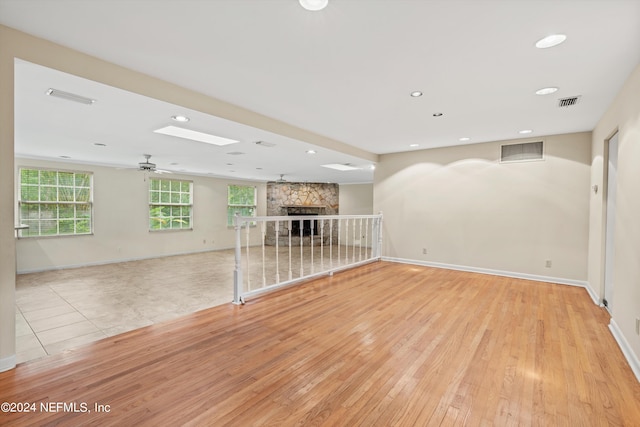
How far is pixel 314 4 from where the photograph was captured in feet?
5.36

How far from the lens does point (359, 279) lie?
450 centimetres

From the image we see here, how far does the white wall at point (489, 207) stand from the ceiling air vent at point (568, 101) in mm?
1607

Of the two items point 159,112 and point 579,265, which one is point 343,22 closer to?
point 159,112

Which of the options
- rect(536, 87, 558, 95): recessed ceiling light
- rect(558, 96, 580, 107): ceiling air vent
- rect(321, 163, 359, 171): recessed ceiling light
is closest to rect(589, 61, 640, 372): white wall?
rect(558, 96, 580, 107): ceiling air vent

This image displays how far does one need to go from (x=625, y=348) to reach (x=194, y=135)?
5.16 meters

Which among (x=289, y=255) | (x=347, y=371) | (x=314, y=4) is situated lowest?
(x=347, y=371)

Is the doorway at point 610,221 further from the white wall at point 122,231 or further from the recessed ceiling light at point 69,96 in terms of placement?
the white wall at point 122,231

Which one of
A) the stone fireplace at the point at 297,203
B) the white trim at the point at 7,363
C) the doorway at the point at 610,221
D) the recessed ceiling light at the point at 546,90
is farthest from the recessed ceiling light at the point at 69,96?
the stone fireplace at the point at 297,203

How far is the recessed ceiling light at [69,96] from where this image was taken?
250 cm

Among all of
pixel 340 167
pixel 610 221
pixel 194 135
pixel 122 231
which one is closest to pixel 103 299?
pixel 194 135

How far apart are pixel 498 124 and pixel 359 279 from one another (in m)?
3.02

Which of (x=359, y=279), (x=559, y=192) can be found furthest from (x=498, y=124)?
(x=359, y=279)

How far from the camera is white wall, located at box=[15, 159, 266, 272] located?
5.68 m

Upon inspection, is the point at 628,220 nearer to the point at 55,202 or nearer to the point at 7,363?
the point at 7,363
